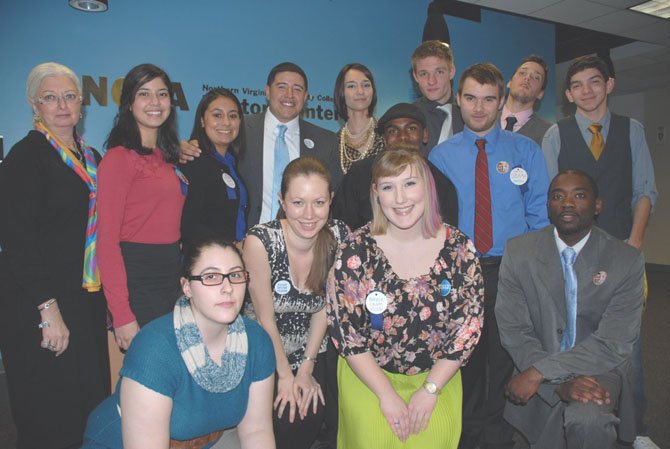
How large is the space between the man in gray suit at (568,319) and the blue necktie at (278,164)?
1562 mm

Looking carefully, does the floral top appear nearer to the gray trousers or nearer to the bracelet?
the gray trousers

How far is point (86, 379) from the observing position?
246 cm

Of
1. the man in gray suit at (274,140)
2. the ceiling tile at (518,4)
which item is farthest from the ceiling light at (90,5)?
the ceiling tile at (518,4)

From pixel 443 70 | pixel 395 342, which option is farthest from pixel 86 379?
pixel 443 70

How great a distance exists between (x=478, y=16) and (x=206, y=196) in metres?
5.92

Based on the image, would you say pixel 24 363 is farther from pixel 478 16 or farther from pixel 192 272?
pixel 478 16

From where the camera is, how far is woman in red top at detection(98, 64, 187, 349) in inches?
91.0

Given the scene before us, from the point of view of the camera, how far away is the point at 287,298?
98.1 inches

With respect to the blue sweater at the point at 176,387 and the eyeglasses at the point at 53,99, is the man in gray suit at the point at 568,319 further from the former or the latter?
the eyeglasses at the point at 53,99

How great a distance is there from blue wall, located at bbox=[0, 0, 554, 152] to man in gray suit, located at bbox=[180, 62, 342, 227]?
6.51ft

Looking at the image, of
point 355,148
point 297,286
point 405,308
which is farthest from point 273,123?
point 405,308

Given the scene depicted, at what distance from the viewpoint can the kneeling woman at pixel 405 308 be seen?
2135 millimetres

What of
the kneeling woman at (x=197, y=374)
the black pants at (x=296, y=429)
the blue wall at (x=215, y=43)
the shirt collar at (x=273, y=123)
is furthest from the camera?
the blue wall at (x=215, y=43)

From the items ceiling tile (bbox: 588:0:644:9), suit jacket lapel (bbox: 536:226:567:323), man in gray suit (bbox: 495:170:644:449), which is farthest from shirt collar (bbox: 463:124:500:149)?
ceiling tile (bbox: 588:0:644:9)
